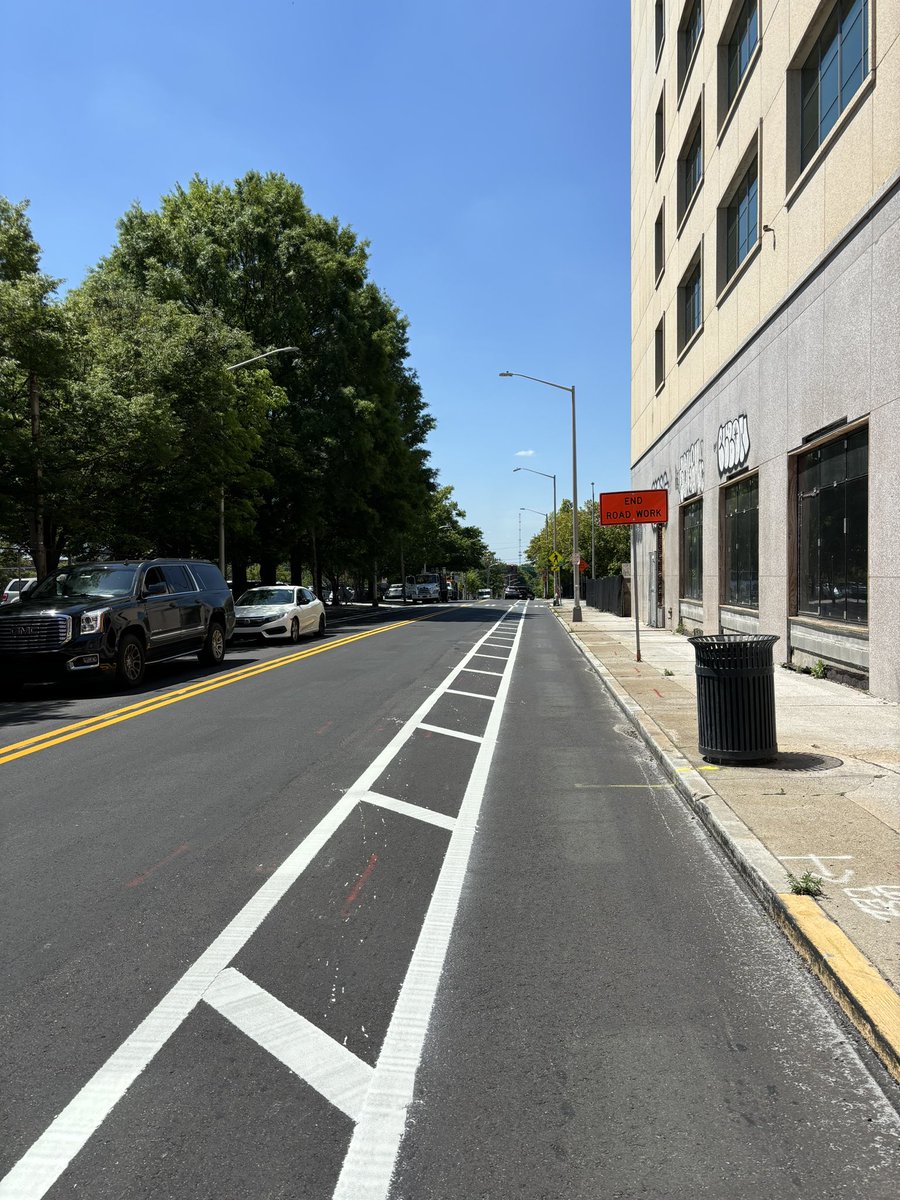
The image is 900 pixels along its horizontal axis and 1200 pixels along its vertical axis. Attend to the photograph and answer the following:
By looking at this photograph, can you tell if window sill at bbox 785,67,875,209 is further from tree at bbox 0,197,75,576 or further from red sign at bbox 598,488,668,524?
tree at bbox 0,197,75,576

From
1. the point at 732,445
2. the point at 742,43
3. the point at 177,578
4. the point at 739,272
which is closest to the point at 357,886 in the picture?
the point at 177,578

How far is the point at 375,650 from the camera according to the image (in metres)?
20.3

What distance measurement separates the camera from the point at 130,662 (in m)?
14.2

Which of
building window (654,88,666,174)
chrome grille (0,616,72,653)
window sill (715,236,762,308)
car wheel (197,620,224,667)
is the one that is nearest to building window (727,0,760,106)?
window sill (715,236,762,308)

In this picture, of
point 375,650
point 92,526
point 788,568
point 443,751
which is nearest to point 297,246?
point 92,526

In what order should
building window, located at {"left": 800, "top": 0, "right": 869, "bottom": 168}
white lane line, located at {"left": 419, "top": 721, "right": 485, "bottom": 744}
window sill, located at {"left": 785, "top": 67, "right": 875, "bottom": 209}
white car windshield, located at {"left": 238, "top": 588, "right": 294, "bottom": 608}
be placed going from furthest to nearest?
white car windshield, located at {"left": 238, "top": 588, "right": 294, "bottom": 608}
building window, located at {"left": 800, "top": 0, "right": 869, "bottom": 168}
window sill, located at {"left": 785, "top": 67, "right": 875, "bottom": 209}
white lane line, located at {"left": 419, "top": 721, "right": 485, "bottom": 744}

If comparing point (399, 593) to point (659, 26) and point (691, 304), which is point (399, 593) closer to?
point (659, 26)

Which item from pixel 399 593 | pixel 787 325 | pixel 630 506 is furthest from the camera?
pixel 399 593

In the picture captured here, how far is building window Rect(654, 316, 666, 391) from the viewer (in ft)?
95.6

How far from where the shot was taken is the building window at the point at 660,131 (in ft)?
92.2

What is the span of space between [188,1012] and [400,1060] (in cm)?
89

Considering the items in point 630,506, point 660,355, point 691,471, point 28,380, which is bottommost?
point 630,506

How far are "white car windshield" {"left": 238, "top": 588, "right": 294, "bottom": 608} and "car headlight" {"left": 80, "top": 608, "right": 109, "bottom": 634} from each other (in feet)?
33.2

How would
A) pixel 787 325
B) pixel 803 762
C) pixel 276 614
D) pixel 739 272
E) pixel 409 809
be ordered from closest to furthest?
pixel 409 809, pixel 803 762, pixel 787 325, pixel 739 272, pixel 276 614
